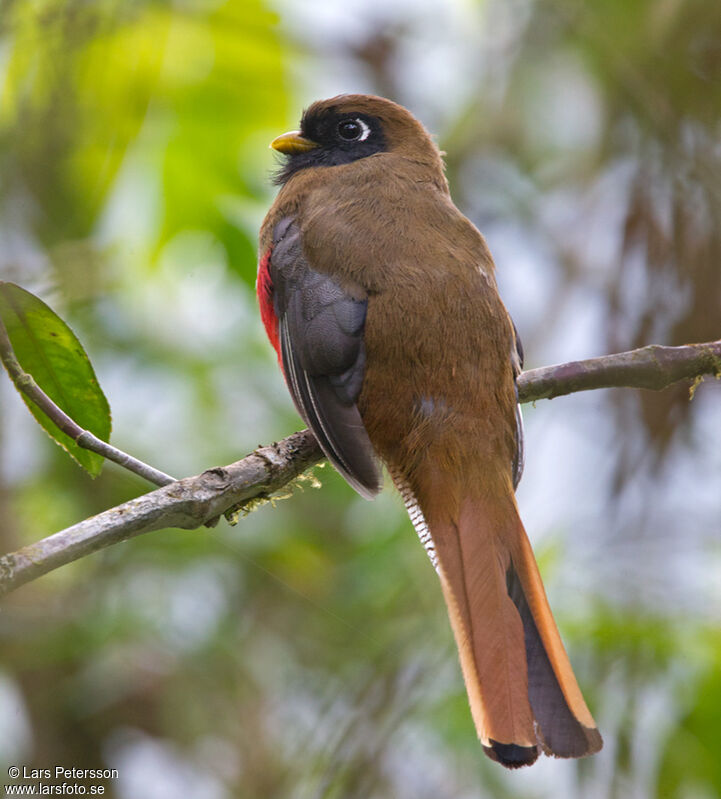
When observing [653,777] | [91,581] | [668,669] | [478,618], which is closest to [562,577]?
[668,669]

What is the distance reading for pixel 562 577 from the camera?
3.45 meters

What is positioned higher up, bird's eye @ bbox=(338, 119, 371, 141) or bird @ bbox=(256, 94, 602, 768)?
bird's eye @ bbox=(338, 119, 371, 141)

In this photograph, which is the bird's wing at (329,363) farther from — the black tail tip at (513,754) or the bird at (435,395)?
the black tail tip at (513,754)

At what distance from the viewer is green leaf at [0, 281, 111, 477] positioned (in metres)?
2.21

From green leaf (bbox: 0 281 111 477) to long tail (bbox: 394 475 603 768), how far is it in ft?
2.94

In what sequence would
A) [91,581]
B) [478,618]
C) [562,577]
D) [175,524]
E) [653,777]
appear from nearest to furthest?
[175,524] → [478,618] → [653,777] → [562,577] → [91,581]

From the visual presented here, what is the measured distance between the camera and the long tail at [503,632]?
7.34 feet

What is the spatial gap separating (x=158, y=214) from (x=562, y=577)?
6.19 ft

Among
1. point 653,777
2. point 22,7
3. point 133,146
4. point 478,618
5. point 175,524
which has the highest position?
point 22,7

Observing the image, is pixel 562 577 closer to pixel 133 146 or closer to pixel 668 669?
pixel 668 669

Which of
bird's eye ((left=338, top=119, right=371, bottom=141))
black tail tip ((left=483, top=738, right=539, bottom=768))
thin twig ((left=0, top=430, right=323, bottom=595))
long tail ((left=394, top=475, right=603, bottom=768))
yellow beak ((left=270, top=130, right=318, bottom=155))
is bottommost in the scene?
black tail tip ((left=483, top=738, right=539, bottom=768))

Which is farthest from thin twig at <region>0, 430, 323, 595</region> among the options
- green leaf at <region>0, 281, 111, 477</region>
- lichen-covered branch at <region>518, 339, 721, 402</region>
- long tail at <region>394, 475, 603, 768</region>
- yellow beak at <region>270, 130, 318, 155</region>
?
yellow beak at <region>270, 130, 318, 155</region>

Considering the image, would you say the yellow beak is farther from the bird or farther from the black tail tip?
the black tail tip

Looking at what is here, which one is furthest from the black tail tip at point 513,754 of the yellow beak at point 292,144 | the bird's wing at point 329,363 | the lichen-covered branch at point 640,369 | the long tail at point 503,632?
the yellow beak at point 292,144
